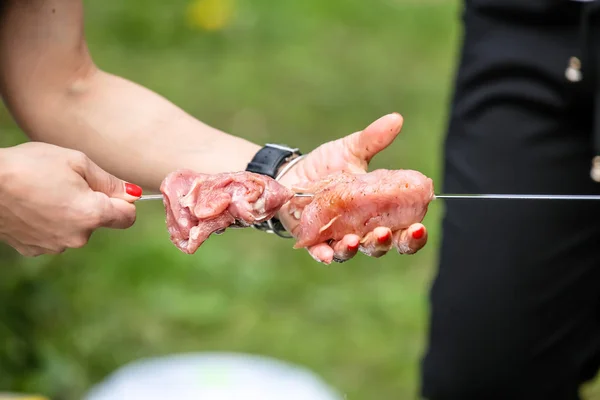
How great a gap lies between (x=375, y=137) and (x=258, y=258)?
8.69ft

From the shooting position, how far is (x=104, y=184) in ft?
6.49

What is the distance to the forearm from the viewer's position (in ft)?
7.55

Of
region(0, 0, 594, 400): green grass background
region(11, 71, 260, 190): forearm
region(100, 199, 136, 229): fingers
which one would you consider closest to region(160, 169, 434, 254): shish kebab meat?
region(100, 199, 136, 229): fingers

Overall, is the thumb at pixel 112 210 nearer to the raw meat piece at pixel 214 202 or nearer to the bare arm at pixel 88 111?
the raw meat piece at pixel 214 202

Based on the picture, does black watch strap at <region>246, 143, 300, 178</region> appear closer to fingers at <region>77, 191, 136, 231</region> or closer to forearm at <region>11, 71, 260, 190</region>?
forearm at <region>11, 71, 260, 190</region>

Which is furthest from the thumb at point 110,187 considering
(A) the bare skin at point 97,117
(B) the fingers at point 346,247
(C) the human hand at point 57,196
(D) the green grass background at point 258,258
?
(D) the green grass background at point 258,258

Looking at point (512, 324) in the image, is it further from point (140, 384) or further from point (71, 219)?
point (71, 219)

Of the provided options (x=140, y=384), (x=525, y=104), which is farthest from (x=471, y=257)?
(x=140, y=384)

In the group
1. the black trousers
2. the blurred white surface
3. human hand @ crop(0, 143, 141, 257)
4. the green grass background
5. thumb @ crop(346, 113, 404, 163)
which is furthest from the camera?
the green grass background

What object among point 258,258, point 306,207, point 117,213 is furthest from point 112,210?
point 258,258

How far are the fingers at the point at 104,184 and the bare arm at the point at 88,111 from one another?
1.10ft

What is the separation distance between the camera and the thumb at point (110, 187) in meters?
1.96

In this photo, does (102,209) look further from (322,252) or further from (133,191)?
(322,252)

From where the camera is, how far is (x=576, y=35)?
2.57 m
